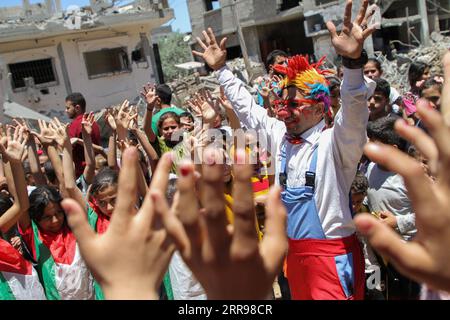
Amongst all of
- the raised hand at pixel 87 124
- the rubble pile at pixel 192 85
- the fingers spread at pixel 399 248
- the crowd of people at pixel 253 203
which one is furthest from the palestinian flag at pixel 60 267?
the rubble pile at pixel 192 85

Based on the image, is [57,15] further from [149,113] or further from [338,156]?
[338,156]

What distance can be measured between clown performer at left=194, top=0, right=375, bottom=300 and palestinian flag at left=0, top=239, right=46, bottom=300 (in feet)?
5.28

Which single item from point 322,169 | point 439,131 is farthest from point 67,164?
point 439,131

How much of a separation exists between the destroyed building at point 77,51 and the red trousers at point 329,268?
17.6m

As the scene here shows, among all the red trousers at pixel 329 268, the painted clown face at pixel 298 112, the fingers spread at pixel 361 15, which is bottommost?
the red trousers at pixel 329 268

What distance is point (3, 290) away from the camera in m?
2.79

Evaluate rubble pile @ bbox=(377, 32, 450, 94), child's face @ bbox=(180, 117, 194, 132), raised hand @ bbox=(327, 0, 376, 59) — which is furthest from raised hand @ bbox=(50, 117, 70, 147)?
rubble pile @ bbox=(377, 32, 450, 94)

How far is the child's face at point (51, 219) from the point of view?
298 cm

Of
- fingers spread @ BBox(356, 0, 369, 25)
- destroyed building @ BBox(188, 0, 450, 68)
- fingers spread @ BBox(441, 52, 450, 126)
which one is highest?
destroyed building @ BBox(188, 0, 450, 68)

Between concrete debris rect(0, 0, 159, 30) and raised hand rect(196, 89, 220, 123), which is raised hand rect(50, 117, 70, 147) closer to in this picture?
raised hand rect(196, 89, 220, 123)

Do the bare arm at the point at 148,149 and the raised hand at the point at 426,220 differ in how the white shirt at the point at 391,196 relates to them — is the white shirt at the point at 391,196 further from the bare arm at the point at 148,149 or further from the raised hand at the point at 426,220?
the raised hand at the point at 426,220

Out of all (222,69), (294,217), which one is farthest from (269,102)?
(294,217)

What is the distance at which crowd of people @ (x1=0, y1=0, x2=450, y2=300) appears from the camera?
1.04 meters

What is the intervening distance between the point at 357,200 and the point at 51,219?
7.03 ft
